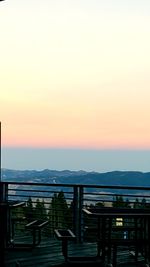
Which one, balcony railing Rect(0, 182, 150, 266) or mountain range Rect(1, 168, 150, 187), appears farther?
mountain range Rect(1, 168, 150, 187)

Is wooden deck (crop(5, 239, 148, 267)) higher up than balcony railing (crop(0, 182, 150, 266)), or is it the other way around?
balcony railing (crop(0, 182, 150, 266))

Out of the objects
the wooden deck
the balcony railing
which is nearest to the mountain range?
the balcony railing

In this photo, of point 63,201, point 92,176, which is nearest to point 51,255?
point 63,201

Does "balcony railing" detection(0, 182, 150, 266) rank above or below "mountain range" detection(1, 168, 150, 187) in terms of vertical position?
below

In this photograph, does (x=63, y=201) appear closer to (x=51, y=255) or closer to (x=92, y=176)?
(x=51, y=255)

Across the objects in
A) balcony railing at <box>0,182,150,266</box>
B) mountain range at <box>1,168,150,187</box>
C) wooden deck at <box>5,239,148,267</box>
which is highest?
mountain range at <box>1,168,150,187</box>

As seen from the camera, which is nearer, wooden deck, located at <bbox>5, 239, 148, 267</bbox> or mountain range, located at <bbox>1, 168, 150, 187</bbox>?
wooden deck, located at <bbox>5, 239, 148, 267</bbox>

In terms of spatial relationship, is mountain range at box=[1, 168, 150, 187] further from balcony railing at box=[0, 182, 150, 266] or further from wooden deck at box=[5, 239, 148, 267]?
wooden deck at box=[5, 239, 148, 267]

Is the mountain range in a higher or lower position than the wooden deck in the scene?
higher

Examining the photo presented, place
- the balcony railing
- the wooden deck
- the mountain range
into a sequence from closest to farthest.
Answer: the wooden deck → the balcony railing → the mountain range

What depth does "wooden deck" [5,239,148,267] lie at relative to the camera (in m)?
6.18

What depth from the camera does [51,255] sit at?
22.3ft

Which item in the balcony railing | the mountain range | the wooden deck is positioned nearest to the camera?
the wooden deck

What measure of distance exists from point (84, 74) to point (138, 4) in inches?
130
